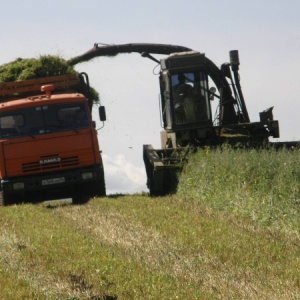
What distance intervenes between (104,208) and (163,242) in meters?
6.72

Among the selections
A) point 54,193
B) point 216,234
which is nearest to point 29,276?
point 216,234

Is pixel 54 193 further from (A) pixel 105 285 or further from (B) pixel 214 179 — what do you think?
(A) pixel 105 285

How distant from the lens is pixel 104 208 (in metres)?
21.2

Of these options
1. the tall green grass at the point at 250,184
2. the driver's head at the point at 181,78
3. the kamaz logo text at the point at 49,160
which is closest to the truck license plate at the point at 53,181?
the kamaz logo text at the point at 49,160

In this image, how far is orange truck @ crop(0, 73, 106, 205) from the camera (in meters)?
24.5

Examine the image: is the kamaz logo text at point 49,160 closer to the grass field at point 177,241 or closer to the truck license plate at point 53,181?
the truck license plate at point 53,181

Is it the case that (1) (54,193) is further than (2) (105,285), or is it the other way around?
(1) (54,193)

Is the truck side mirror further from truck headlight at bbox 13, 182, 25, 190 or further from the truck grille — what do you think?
truck headlight at bbox 13, 182, 25, 190

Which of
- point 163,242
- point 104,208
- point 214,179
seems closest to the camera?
point 163,242

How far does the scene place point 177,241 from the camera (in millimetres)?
14609

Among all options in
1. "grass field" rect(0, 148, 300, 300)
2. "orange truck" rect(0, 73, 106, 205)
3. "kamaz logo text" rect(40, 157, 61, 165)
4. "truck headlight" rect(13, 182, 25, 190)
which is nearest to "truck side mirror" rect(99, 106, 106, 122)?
"orange truck" rect(0, 73, 106, 205)

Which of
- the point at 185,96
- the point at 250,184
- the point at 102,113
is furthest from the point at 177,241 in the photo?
the point at 185,96

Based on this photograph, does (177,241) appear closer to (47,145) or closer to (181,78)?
(47,145)

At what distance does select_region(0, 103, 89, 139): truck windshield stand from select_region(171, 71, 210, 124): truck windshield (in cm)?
584
